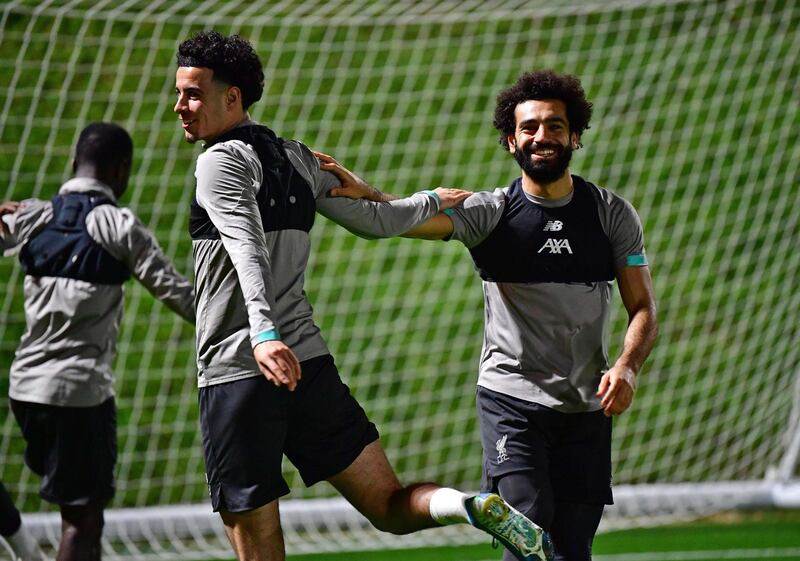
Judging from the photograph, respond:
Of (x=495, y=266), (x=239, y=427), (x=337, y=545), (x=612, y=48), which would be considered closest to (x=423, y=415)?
(x=337, y=545)

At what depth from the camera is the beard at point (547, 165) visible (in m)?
3.67

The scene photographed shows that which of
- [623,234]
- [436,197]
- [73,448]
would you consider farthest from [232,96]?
[73,448]

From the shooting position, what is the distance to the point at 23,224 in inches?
178

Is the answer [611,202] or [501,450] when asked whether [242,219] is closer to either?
[501,450]

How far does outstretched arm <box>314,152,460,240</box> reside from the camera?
356 cm

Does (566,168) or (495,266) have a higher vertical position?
(566,168)

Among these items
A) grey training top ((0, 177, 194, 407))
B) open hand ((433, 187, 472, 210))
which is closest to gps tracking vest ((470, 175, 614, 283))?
open hand ((433, 187, 472, 210))

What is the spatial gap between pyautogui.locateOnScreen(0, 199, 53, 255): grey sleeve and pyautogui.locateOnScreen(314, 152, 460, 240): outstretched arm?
1.38 meters

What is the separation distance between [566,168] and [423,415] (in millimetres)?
4417

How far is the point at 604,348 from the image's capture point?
3.73m

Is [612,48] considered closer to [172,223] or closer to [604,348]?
[172,223]

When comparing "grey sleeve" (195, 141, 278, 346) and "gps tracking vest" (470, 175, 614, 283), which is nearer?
"grey sleeve" (195, 141, 278, 346)

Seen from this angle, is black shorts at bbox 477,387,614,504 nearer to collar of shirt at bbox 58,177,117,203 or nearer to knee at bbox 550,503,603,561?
knee at bbox 550,503,603,561

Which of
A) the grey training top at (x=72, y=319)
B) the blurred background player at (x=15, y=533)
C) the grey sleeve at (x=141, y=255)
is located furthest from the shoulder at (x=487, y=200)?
the blurred background player at (x=15, y=533)
